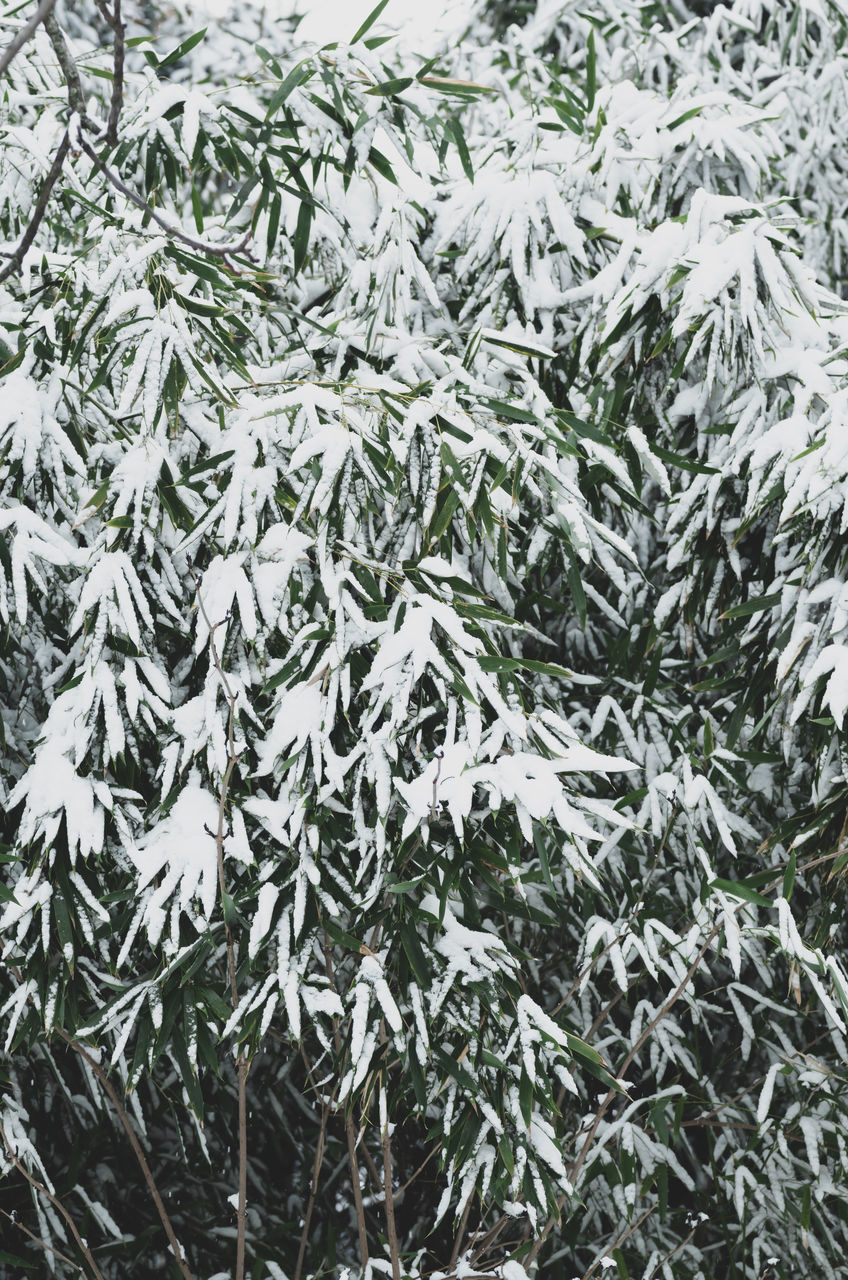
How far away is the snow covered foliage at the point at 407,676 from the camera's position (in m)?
1.34

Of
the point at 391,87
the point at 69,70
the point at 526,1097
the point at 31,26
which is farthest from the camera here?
the point at 391,87

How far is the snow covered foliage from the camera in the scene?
134 cm

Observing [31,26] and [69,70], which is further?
[69,70]

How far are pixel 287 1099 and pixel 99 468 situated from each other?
1.26 meters

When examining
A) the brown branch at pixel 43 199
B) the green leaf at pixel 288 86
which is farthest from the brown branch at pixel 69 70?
the green leaf at pixel 288 86

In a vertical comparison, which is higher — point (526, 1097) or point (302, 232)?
point (302, 232)

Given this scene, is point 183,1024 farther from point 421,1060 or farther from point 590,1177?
point 590,1177

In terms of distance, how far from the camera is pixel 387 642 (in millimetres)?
1297

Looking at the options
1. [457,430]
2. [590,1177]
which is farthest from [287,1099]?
[457,430]

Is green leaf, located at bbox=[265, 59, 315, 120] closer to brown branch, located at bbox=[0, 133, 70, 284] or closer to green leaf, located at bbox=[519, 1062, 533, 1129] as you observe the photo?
brown branch, located at bbox=[0, 133, 70, 284]

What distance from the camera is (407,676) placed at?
1274mm

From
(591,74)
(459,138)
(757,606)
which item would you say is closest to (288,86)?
(459,138)

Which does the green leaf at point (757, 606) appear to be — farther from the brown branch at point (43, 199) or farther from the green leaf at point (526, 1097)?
the brown branch at point (43, 199)

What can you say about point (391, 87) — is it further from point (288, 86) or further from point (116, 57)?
point (116, 57)
